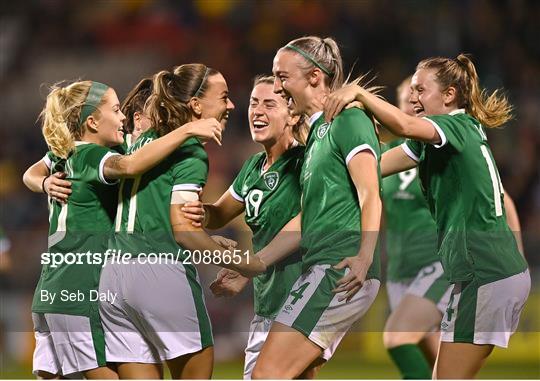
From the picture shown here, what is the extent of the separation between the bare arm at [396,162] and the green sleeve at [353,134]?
0.51 metres

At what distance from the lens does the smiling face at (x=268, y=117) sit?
460 cm

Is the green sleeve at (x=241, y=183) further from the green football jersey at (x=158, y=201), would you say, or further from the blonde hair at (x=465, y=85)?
the blonde hair at (x=465, y=85)

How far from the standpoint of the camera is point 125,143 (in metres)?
4.73

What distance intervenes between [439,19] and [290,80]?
8.33 meters

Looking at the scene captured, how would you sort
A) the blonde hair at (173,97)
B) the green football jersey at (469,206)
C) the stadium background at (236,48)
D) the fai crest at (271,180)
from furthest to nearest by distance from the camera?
the stadium background at (236,48) → the fai crest at (271,180) → the blonde hair at (173,97) → the green football jersey at (469,206)

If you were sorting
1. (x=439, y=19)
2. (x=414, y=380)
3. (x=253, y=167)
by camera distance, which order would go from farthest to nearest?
(x=439, y=19) < (x=414, y=380) < (x=253, y=167)

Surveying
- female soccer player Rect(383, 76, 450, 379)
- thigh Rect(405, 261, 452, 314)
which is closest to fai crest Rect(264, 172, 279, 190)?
female soccer player Rect(383, 76, 450, 379)

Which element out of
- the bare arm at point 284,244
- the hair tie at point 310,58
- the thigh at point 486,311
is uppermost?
the hair tie at point 310,58

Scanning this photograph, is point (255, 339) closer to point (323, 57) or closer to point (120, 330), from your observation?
point (120, 330)

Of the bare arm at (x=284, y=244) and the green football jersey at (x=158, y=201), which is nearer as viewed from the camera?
the green football jersey at (x=158, y=201)

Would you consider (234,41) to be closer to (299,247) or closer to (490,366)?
(490,366)

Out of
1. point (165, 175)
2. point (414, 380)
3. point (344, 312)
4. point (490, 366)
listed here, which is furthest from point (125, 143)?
point (490, 366)

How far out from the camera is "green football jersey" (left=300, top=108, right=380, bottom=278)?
3.88 m

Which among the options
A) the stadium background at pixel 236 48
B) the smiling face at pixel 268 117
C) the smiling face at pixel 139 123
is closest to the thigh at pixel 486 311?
the smiling face at pixel 268 117
